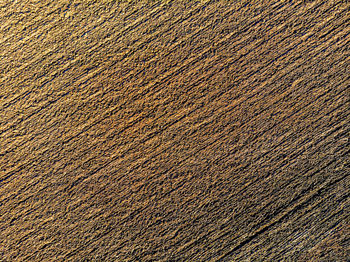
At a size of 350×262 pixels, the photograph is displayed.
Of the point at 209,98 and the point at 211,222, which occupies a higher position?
the point at 209,98

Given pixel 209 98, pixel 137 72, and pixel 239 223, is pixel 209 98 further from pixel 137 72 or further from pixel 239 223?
pixel 239 223

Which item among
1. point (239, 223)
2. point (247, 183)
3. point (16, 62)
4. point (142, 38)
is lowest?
point (239, 223)

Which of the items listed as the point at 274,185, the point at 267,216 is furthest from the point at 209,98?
the point at 267,216

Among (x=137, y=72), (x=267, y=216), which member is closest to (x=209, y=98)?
(x=137, y=72)

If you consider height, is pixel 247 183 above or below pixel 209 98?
below

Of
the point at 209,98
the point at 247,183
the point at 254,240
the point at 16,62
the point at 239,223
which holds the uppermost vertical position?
the point at 16,62

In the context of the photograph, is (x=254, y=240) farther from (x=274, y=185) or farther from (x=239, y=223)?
(x=274, y=185)
